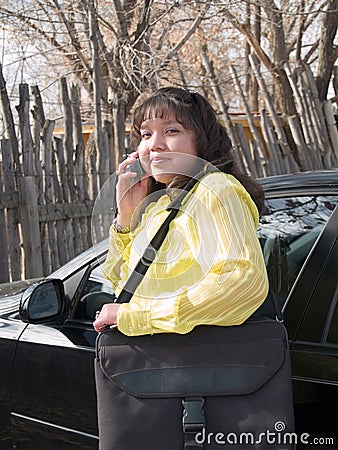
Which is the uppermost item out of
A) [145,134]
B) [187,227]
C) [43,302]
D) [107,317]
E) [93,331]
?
[145,134]

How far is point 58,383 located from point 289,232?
1.07 m

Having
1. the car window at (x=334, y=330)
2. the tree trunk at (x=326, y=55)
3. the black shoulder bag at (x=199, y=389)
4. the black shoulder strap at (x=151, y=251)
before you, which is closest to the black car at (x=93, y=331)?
the car window at (x=334, y=330)

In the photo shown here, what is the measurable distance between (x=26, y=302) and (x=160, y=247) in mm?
1037

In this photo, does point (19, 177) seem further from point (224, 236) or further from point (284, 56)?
point (284, 56)

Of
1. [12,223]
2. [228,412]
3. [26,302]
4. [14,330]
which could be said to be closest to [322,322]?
[228,412]

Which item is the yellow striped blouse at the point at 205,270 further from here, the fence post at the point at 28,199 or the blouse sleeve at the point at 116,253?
the fence post at the point at 28,199

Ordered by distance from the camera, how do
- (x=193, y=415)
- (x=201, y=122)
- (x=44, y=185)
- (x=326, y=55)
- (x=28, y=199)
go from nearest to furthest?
(x=193, y=415)
(x=201, y=122)
(x=28, y=199)
(x=44, y=185)
(x=326, y=55)

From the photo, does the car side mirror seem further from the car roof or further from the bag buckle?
the bag buckle

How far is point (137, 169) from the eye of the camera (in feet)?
7.13

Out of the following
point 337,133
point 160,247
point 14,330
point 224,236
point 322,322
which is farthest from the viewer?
point 337,133

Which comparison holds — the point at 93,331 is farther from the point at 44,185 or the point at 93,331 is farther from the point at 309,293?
the point at 44,185

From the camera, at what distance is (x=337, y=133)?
36.9ft

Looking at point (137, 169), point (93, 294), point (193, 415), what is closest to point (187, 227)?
point (137, 169)

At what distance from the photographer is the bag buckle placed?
5.96 ft
